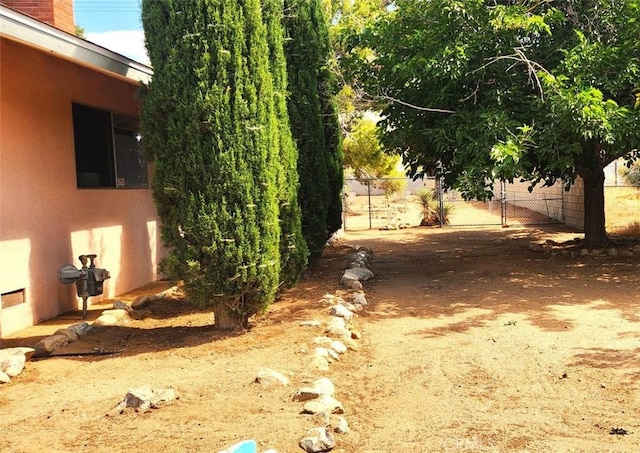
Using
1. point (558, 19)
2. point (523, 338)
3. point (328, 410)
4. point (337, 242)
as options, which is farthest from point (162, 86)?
point (337, 242)

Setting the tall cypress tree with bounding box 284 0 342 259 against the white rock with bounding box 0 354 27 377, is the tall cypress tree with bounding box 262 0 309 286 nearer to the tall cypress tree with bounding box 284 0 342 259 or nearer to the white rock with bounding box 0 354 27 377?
the tall cypress tree with bounding box 284 0 342 259

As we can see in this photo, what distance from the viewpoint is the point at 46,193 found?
6902 mm

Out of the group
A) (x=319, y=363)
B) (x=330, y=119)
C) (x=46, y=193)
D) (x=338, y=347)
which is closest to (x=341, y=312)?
(x=338, y=347)

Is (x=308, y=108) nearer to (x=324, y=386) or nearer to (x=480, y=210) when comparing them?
(x=324, y=386)

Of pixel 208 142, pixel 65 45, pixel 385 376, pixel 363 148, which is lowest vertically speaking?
pixel 385 376

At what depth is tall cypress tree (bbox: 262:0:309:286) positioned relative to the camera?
6.69m

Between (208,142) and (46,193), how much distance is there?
2.60m

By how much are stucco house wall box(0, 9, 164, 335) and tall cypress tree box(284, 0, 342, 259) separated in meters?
2.68

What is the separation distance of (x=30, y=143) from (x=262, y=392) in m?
4.35

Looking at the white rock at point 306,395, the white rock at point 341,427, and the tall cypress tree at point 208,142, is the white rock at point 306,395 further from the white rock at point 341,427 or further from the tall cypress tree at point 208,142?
the tall cypress tree at point 208,142

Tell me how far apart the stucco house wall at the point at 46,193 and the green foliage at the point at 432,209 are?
1307 centimetres

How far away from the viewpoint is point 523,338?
5.74 meters

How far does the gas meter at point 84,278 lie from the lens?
273 inches

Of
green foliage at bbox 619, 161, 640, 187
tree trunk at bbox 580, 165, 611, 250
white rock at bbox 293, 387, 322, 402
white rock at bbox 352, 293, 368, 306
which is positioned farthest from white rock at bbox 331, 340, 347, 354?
green foliage at bbox 619, 161, 640, 187
